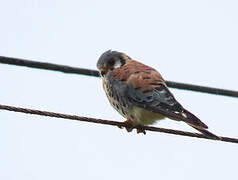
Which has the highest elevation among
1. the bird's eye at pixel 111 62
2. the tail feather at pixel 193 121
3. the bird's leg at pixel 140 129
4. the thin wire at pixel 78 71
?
the thin wire at pixel 78 71

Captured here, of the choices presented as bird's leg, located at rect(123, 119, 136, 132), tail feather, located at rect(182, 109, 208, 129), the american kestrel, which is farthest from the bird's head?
tail feather, located at rect(182, 109, 208, 129)

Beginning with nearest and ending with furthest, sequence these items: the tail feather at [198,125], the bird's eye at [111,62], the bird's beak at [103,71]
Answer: the tail feather at [198,125] → the bird's beak at [103,71] → the bird's eye at [111,62]

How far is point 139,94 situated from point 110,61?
88 centimetres

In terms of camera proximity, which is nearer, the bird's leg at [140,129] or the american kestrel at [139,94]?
the american kestrel at [139,94]

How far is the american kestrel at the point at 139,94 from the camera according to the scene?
5047 millimetres

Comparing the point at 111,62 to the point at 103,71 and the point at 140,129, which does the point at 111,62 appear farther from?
the point at 140,129

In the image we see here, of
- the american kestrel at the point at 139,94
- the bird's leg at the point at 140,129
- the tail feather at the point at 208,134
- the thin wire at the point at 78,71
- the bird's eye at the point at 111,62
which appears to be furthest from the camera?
the bird's eye at the point at 111,62

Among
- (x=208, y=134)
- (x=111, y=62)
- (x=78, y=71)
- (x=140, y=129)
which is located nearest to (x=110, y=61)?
(x=111, y=62)

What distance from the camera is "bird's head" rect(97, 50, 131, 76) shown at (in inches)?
237

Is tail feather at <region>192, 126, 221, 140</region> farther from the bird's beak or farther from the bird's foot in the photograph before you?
the bird's beak

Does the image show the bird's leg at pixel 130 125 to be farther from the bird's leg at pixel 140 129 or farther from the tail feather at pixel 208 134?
the tail feather at pixel 208 134

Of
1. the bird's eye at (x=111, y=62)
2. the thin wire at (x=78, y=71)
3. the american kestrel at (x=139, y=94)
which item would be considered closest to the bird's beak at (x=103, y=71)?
the american kestrel at (x=139, y=94)

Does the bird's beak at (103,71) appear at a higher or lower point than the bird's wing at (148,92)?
lower

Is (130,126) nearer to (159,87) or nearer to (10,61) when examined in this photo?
(159,87)
